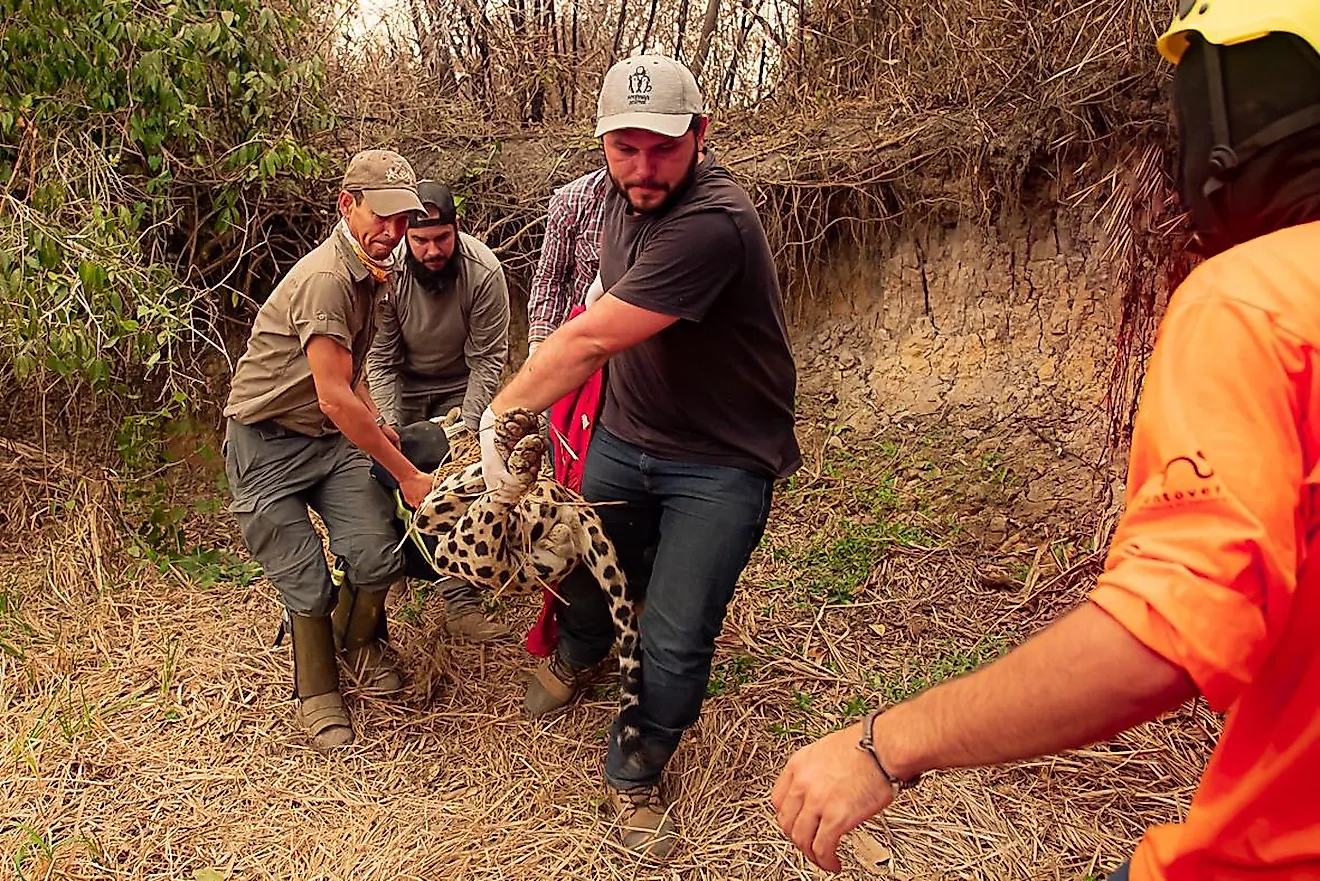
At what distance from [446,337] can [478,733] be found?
6.00ft

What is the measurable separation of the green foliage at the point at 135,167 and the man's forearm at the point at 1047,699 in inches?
146

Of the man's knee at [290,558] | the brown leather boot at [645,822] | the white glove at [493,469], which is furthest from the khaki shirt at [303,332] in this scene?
the brown leather boot at [645,822]

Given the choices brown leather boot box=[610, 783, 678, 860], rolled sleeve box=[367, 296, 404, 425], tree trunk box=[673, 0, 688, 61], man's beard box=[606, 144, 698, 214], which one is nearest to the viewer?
man's beard box=[606, 144, 698, 214]

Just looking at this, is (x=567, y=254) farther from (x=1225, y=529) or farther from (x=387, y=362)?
(x=1225, y=529)

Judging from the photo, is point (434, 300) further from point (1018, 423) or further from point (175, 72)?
point (1018, 423)

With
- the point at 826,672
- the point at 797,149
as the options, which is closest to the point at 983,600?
the point at 826,672

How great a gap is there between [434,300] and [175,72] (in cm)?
170

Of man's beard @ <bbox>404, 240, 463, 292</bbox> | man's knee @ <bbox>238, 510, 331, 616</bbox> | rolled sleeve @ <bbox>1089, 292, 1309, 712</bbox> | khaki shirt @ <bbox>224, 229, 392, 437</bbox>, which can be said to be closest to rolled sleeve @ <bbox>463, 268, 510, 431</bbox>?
man's beard @ <bbox>404, 240, 463, 292</bbox>

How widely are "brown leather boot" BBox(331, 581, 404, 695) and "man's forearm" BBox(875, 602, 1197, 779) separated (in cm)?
287

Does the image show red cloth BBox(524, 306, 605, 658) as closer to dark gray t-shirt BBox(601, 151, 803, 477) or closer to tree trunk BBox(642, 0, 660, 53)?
dark gray t-shirt BBox(601, 151, 803, 477)

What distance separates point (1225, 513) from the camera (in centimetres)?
80

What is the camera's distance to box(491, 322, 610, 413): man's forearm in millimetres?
2420

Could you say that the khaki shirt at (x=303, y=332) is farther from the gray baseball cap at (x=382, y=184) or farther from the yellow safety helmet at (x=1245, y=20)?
the yellow safety helmet at (x=1245, y=20)

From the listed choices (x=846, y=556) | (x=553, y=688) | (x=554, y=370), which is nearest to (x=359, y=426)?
(x=554, y=370)
